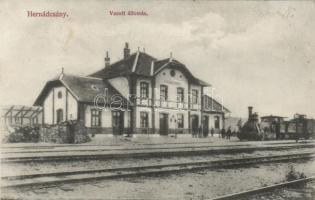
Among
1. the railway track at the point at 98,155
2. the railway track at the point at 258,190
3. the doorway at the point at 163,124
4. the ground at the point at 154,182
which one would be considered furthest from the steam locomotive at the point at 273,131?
the railway track at the point at 258,190

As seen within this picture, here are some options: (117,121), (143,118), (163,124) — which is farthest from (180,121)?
(117,121)

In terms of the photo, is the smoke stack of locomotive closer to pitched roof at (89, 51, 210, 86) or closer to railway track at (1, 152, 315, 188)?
railway track at (1, 152, 315, 188)

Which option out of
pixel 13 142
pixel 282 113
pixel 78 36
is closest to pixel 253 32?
pixel 282 113

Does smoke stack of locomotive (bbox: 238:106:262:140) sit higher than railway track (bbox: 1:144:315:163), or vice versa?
smoke stack of locomotive (bbox: 238:106:262:140)

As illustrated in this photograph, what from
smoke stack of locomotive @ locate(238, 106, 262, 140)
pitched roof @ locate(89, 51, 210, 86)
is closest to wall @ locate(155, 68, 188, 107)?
pitched roof @ locate(89, 51, 210, 86)

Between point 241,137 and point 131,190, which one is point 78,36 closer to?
point 131,190

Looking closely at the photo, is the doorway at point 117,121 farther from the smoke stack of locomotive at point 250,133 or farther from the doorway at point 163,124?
the smoke stack of locomotive at point 250,133

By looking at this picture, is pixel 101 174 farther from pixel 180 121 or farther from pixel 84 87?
pixel 180 121
